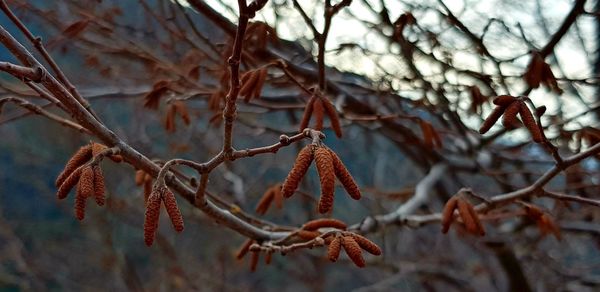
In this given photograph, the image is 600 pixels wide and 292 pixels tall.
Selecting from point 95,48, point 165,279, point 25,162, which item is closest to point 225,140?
point 95,48

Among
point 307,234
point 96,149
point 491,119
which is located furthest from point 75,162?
point 491,119

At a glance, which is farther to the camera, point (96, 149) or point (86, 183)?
point (96, 149)

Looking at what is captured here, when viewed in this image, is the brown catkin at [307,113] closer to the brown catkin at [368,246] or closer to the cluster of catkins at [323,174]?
the brown catkin at [368,246]

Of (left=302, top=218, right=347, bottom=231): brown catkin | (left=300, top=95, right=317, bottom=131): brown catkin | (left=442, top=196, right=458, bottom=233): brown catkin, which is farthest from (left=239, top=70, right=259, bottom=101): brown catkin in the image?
(left=442, top=196, right=458, bottom=233): brown catkin

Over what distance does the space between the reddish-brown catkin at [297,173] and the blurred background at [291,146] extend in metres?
1.06

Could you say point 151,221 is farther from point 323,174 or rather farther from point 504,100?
point 504,100

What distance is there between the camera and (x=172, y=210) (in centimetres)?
110

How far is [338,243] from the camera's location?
3.92ft

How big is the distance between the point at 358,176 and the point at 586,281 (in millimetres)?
4545

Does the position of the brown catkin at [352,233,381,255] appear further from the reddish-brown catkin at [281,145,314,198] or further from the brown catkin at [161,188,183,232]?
the brown catkin at [161,188,183,232]

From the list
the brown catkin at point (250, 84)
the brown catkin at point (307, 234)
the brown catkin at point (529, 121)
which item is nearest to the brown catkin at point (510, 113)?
the brown catkin at point (529, 121)

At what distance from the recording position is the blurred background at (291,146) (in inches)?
108

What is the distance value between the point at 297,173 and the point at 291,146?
21.3 feet

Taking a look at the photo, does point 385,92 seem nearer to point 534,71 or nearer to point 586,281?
point 534,71
